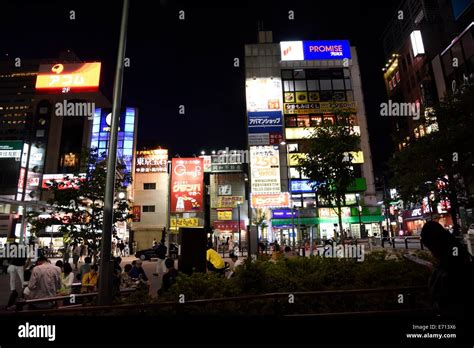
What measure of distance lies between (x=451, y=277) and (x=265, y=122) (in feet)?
146

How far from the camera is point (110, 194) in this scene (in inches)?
285

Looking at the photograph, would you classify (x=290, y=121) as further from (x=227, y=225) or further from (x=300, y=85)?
(x=227, y=225)

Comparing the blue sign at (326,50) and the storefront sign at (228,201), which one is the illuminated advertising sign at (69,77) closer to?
the storefront sign at (228,201)

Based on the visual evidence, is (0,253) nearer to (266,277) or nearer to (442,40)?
(266,277)

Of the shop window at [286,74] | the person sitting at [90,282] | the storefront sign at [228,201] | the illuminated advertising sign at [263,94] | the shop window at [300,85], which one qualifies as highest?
the shop window at [286,74]

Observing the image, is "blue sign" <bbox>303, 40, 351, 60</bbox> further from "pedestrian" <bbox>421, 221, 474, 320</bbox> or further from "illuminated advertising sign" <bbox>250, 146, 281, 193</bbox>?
"pedestrian" <bbox>421, 221, 474, 320</bbox>

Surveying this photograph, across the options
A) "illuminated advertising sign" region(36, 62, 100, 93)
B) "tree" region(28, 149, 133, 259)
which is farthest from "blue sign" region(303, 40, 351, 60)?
"tree" region(28, 149, 133, 259)

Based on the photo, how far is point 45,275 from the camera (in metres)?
8.44

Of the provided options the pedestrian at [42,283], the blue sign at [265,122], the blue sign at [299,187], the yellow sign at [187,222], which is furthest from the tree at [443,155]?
the blue sign at [265,122]

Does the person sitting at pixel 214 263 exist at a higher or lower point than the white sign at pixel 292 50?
lower

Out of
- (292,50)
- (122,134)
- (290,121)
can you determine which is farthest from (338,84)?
(122,134)

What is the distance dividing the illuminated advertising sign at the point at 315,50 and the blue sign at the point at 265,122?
427 inches

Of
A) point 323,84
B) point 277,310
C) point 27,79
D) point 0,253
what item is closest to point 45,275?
point 277,310

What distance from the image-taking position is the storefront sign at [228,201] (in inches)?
2210
